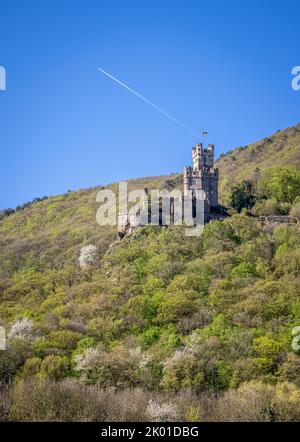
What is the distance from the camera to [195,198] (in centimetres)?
7962

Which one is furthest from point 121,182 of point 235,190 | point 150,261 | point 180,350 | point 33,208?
point 180,350

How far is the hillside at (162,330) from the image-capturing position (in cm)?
3956

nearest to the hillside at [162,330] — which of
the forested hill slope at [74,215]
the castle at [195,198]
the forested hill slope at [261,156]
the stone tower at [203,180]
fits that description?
the castle at [195,198]

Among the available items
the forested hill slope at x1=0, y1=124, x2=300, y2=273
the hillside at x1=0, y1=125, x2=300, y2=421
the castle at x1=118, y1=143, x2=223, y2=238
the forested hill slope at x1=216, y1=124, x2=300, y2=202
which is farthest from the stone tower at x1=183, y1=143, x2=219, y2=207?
the forested hill slope at x1=216, y1=124, x2=300, y2=202

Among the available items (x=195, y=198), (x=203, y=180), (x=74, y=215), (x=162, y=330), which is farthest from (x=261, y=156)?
(x=162, y=330)

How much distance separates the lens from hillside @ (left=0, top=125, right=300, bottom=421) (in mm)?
39562

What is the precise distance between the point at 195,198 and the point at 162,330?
24535 mm

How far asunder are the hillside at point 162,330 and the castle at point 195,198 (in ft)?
6.69

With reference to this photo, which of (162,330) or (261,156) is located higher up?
(261,156)

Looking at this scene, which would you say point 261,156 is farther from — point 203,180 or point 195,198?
point 195,198

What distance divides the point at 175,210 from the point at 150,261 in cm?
890

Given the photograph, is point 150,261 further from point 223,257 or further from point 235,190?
point 235,190

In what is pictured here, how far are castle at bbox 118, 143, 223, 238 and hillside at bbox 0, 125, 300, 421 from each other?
2041 millimetres

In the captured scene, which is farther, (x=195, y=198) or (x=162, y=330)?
(x=195, y=198)
